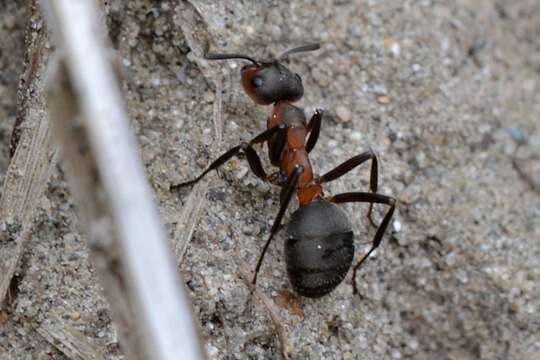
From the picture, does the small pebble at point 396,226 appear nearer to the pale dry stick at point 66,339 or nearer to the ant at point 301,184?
the ant at point 301,184

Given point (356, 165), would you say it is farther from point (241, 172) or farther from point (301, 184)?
point (241, 172)

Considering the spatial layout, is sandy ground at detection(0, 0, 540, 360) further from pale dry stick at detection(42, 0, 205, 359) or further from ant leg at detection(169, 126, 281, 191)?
pale dry stick at detection(42, 0, 205, 359)

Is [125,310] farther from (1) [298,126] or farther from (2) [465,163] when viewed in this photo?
(2) [465,163]

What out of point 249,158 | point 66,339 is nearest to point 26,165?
point 66,339

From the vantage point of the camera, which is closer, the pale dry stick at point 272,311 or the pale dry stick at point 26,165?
the pale dry stick at point 26,165

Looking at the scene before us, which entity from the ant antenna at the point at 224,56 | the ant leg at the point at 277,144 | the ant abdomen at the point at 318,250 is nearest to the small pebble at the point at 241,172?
the ant leg at the point at 277,144
